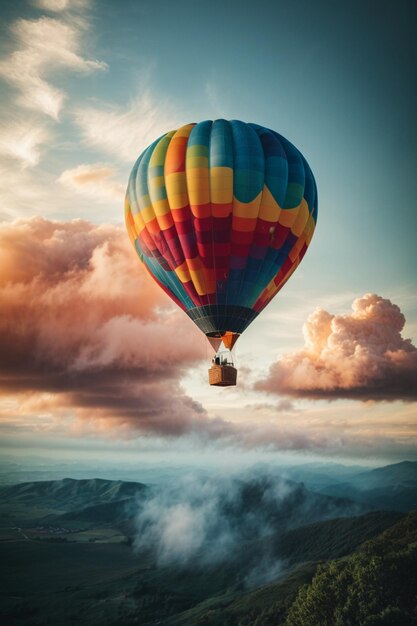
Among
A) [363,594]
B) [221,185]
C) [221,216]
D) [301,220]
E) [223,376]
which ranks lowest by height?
[363,594]

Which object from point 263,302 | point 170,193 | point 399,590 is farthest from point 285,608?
point 170,193

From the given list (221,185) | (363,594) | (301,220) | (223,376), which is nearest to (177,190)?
(221,185)

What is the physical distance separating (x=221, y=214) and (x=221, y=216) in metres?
0.18

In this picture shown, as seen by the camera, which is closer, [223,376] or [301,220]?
[223,376]

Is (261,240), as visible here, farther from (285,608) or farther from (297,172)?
(285,608)

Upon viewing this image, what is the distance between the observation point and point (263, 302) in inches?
1773

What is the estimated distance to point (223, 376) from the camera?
39.5 m

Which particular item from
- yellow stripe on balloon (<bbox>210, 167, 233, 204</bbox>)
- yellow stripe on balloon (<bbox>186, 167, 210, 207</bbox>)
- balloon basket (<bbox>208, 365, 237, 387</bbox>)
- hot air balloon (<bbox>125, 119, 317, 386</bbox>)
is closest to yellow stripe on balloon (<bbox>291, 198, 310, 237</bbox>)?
hot air balloon (<bbox>125, 119, 317, 386</bbox>)

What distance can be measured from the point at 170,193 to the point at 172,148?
458 cm

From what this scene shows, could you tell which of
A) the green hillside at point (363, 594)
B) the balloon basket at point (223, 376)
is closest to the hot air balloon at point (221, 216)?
the balloon basket at point (223, 376)

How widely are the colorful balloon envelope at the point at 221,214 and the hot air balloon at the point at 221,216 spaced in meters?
0.09

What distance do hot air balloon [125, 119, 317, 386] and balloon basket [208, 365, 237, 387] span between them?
88 mm

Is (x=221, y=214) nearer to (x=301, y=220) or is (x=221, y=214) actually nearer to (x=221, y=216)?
(x=221, y=216)

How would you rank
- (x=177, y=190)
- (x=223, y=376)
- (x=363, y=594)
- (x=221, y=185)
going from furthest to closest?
1. (x=363, y=594)
2. (x=177, y=190)
3. (x=221, y=185)
4. (x=223, y=376)
